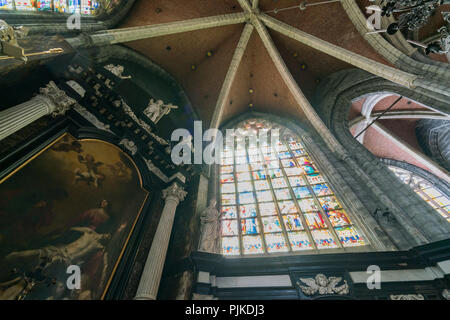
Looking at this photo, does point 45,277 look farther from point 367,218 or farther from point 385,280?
point 367,218

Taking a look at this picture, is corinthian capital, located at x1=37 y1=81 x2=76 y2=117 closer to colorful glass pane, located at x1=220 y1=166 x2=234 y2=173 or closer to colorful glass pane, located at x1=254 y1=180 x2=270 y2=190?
colorful glass pane, located at x1=220 y1=166 x2=234 y2=173

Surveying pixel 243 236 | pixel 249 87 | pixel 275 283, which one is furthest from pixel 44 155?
pixel 249 87

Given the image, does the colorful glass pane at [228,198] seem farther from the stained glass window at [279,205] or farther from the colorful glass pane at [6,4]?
the colorful glass pane at [6,4]

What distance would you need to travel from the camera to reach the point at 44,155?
449cm

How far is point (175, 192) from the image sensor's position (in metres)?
6.15

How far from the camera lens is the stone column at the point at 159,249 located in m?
4.02

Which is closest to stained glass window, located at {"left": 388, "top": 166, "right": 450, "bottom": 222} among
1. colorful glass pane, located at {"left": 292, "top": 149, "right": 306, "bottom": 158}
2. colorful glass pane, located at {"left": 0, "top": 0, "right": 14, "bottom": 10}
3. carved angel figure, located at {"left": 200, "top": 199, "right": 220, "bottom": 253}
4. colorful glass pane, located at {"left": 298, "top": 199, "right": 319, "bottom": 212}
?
colorful glass pane, located at {"left": 292, "top": 149, "right": 306, "bottom": 158}

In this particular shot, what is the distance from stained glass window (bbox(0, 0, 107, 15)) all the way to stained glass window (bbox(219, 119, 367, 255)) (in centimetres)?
717

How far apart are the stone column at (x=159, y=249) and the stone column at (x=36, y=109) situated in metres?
3.13

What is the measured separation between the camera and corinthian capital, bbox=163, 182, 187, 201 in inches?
240

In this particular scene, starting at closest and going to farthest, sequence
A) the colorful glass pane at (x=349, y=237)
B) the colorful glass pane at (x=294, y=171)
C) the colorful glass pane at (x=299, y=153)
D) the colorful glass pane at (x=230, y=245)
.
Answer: the colorful glass pane at (x=349, y=237), the colorful glass pane at (x=230, y=245), the colorful glass pane at (x=294, y=171), the colorful glass pane at (x=299, y=153)

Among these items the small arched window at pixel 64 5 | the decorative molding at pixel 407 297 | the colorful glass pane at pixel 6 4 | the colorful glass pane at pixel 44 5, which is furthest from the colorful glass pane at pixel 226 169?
the colorful glass pane at pixel 6 4

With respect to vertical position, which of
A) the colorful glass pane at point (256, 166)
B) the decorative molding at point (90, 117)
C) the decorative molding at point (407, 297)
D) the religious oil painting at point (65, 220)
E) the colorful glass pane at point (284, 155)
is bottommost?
the decorative molding at point (407, 297)

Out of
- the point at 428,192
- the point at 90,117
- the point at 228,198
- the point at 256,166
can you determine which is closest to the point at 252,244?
the point at 228,198
